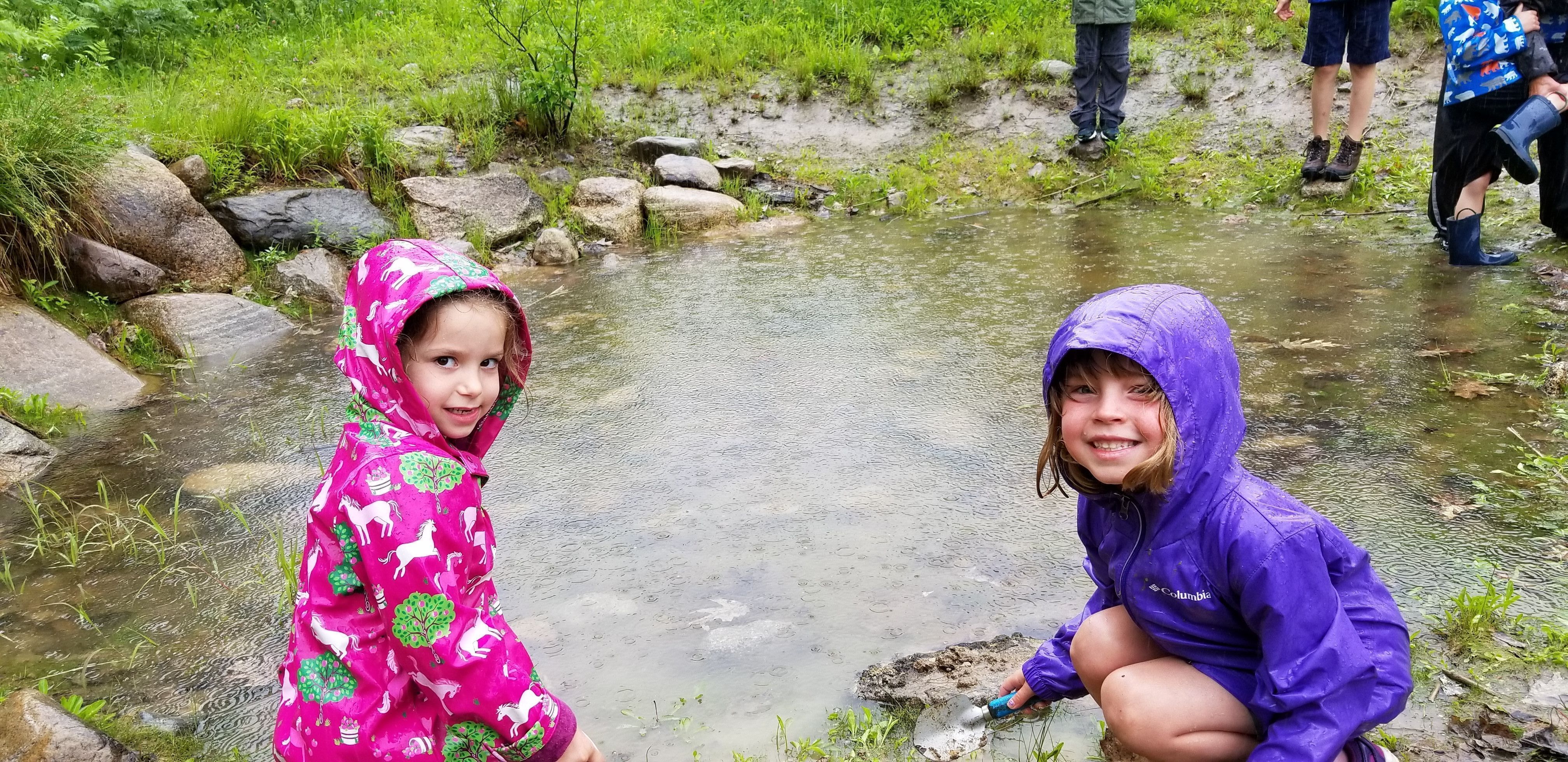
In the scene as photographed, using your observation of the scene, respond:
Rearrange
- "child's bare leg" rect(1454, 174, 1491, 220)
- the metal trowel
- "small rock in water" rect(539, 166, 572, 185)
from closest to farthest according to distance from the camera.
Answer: the metal trowel
"child's bare leg" rect(1454, 174, 1491, 220)
"small rock in water" rect(539, 166, 572, 185)

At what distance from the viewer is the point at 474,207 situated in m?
7.82

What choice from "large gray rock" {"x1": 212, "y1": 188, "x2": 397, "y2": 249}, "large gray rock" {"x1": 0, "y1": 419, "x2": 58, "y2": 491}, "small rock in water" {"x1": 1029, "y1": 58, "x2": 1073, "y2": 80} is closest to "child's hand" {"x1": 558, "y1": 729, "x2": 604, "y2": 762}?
"large gray rock" {"x1": 0, "y1": 419, "x2": 58, "y2": 491}

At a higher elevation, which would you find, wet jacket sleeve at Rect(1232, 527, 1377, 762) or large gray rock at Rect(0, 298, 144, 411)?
wet jacket sleeve at Rect(1232, 527, 1377, 762)

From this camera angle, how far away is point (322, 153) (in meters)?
7.82

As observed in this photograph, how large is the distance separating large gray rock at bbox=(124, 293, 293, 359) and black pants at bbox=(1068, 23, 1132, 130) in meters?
6.30

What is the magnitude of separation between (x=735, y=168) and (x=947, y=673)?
689 centimetres

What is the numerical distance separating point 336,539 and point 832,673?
4.12 feet

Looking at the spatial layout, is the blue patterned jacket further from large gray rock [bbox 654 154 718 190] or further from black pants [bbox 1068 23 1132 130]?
large gray rock [bbox 654 154 718 190]

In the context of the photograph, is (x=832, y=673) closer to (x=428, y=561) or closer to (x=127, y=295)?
(x=428, y=561)

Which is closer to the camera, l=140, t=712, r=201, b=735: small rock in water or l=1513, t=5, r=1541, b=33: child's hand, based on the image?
l=140, t=712, r=201, b=735: small rock in water

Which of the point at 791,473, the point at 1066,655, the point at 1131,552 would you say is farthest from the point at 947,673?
the point at 791,473

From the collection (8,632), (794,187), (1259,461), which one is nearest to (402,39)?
(794,187)

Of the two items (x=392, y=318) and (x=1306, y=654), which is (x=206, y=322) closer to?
(x=392, y=318)

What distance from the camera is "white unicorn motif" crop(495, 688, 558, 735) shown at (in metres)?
1.85
